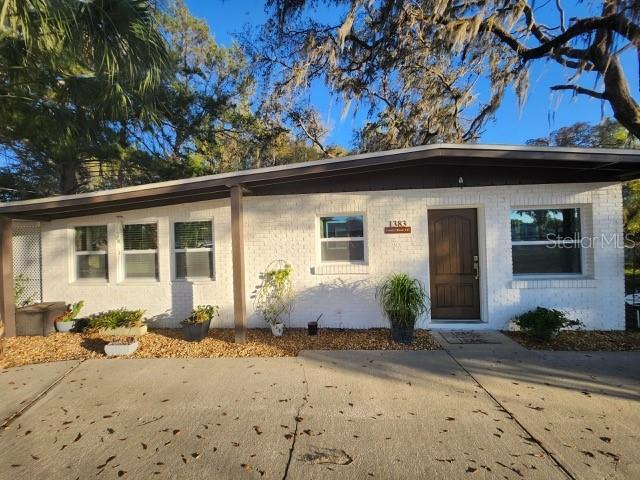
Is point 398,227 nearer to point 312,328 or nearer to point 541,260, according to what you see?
point 312,328

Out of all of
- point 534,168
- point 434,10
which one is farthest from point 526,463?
point 434,10

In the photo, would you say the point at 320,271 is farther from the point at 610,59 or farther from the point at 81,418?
the point at 610,59

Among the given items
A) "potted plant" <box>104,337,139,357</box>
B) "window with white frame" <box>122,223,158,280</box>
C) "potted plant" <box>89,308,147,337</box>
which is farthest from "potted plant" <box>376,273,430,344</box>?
"window with white frame" <box>122,223,158,280</box>

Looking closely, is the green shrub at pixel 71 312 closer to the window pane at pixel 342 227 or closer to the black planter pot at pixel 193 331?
the black planter pot at pixel 193 331

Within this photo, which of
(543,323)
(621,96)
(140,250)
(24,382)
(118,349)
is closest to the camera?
(24,382)

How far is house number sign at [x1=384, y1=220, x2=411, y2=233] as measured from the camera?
6469mm

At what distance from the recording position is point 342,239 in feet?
22.3

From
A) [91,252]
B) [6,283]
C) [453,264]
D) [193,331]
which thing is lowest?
[193,331]

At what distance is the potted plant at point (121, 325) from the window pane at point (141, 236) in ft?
4.78

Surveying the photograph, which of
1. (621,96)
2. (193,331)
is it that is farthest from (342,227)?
(621,96)

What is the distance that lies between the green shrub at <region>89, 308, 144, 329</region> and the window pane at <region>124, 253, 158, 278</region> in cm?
93

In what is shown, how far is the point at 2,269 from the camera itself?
641cm

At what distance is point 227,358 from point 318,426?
237 cm

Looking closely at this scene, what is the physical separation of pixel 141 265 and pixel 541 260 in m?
7.91
